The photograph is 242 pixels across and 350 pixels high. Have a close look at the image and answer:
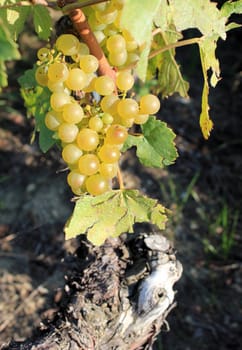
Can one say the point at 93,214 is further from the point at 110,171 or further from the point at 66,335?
the point at 66,335

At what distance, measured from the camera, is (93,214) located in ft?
3.54

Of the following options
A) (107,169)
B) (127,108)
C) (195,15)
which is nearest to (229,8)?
(195,15)

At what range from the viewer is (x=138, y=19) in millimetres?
724

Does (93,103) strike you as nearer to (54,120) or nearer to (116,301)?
(54,120)

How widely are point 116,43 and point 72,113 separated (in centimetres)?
16

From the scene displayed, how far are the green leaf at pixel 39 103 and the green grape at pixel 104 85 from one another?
24cm

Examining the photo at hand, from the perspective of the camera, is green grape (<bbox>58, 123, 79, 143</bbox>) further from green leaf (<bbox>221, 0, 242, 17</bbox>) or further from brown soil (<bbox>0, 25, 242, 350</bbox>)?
brown soil (<bbox>0, 25, 242, 350</bbox>)

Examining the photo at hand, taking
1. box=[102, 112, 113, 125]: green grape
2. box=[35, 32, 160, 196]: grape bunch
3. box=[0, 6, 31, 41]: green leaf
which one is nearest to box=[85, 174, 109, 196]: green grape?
box=[35, 32, 160, 196]: grape bunch

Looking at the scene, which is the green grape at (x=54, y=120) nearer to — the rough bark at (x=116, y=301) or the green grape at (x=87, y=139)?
the green grape at (x=87, y=139)

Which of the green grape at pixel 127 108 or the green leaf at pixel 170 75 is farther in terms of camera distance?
the green leaf at pixel 170 75

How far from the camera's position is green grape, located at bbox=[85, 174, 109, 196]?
102 centimetres

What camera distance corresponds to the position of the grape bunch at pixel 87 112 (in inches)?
38.6

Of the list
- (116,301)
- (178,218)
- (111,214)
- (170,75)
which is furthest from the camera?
(178,218)

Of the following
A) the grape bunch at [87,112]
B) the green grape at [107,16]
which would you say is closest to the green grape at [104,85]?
the grape bunch at [87,112]
